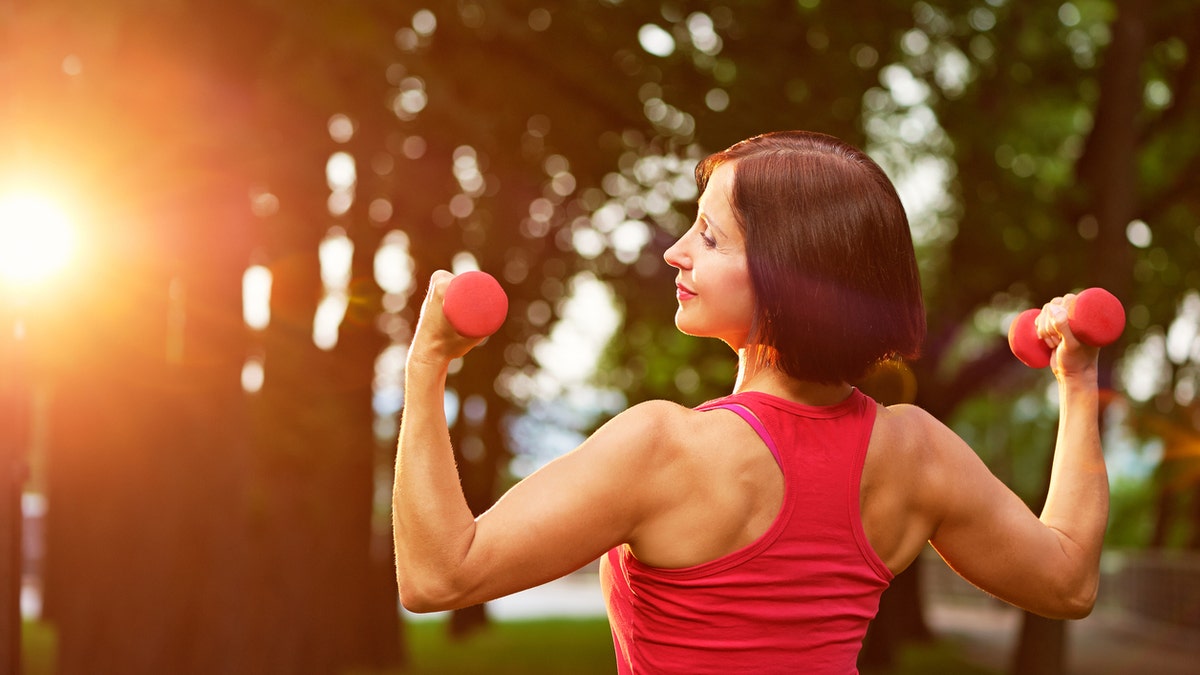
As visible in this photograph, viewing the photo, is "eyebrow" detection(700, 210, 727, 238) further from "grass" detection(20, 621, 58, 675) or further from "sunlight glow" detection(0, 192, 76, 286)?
"grass" detection(20, 621, 58, 675)

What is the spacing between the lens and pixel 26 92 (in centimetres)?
730

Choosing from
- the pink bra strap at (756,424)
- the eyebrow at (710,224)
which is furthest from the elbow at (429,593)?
the eyebrow at (710,224)

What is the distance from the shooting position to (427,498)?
1634 millimetres

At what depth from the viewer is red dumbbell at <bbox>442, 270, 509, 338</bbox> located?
159 centimetres

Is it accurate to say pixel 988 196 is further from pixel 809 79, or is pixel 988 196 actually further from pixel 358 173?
pixel 358 173

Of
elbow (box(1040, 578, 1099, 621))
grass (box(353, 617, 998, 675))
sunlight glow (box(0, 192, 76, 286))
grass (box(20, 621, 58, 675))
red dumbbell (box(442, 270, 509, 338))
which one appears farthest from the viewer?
grass (box(353, 617, 998, 675))

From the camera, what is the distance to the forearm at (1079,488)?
209 cm

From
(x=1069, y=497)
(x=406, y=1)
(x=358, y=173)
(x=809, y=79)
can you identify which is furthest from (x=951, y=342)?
(x=1069, y=497)

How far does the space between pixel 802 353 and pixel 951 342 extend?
16282mm

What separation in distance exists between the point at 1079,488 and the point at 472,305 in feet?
3.73

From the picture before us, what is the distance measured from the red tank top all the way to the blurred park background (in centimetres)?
25

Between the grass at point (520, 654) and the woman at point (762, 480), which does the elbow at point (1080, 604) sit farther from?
the grass at point (520, 654)

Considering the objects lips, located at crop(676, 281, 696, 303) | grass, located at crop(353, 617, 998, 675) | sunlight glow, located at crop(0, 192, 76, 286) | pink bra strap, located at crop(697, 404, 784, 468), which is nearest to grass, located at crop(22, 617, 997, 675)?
grass, located at crop(353, 617, 998, 675)

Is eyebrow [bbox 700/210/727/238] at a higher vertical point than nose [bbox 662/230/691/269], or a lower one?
higher
